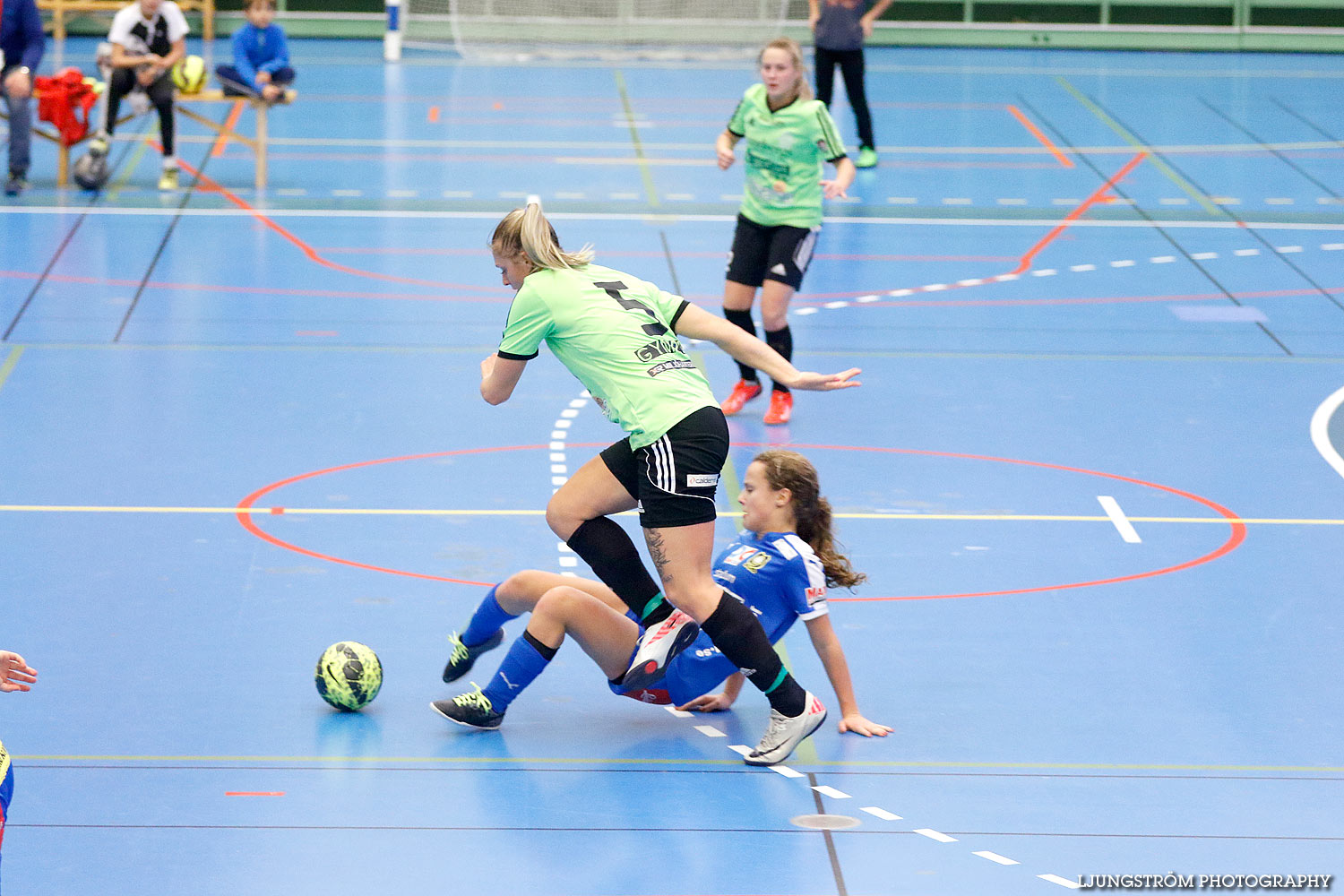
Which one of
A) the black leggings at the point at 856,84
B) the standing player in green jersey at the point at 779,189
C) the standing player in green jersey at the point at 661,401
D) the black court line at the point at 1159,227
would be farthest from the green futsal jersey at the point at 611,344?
the black leggings at the point at 856,84

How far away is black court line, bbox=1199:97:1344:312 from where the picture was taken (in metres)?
13.0

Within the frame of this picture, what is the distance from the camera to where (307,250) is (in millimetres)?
13594

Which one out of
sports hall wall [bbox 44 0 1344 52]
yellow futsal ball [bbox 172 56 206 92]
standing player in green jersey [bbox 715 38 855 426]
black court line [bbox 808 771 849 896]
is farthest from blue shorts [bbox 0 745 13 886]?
sports hall wall [bbox 44 0 1344 52]

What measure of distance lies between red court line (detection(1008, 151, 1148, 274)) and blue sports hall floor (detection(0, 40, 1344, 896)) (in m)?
0.10

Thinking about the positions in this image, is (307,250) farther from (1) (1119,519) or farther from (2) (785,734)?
(2) (785,734)

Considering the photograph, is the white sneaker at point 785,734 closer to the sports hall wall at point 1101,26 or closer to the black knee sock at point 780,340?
the black knee sock at point 780,340

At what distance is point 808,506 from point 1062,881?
1.60m

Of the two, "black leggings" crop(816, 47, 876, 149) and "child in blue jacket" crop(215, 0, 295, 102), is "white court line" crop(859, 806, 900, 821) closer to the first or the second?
"child in blue jacket" crop(215, 0, 295, 102)

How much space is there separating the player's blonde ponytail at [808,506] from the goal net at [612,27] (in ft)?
61.3

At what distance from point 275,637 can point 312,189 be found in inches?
381

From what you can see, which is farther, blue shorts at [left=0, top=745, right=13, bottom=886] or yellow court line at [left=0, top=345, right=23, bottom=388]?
yellow court line at [left=0, top=345, right=23, bottom=388]

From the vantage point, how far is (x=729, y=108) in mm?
20828


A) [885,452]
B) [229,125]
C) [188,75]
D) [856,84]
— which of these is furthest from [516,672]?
[229,125]

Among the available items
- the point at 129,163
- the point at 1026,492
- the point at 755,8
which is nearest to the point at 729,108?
the point at 755,8
